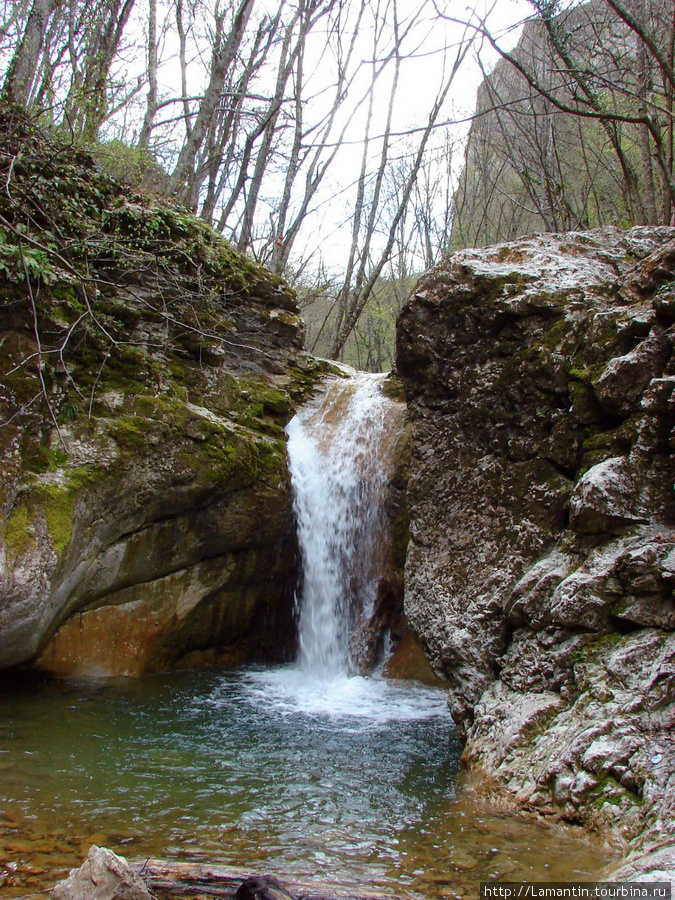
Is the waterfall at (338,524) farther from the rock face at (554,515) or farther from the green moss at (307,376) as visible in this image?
the rock face at (554,515)

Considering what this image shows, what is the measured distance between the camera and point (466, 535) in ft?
16.3

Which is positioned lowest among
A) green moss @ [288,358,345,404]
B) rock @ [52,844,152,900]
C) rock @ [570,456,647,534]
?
rock @ [52,844,152,900]

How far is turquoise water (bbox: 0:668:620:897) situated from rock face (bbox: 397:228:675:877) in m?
0.42

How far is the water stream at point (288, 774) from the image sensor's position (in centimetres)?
265

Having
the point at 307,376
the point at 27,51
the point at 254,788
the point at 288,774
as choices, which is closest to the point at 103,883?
the point at 254,788

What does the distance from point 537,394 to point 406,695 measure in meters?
3.65

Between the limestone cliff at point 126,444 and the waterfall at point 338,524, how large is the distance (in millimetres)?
353

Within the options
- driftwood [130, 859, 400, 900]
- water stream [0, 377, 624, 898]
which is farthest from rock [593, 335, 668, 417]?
driftwood [130, 859, 400, 900]

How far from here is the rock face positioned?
3086 millimetres

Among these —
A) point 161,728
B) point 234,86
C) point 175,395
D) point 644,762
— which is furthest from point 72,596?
point 234,86

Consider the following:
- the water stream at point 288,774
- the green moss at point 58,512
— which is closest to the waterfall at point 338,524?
the water stream at point 288,774

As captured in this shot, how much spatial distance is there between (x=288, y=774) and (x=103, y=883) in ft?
7.18

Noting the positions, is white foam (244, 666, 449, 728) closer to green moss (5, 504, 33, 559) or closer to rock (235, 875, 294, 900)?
green moss (5, 504, 33, 559)

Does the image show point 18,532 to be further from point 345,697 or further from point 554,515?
point 554,515
